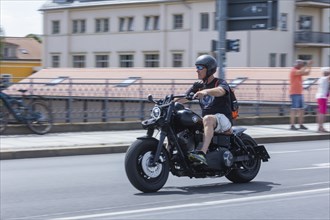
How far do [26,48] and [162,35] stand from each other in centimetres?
3888

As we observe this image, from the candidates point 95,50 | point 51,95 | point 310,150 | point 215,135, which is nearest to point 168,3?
point 95,50

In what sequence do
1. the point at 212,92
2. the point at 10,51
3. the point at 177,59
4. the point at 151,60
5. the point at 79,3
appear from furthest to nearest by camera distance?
1. the point at 10,51
2. the point at 79,3
3. the point at 151,60
4. the point at 177,59
5. the point at 212,92

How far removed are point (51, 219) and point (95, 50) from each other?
204ft

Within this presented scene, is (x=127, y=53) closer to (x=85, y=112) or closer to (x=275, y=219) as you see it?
(x=85, y=112)

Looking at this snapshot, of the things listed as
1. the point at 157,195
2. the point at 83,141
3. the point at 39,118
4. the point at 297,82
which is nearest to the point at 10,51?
the point at 297,82

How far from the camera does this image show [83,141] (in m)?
16.5

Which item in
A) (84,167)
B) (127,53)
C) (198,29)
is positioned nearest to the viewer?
(84,167)

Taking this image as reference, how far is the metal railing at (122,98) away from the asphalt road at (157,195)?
292 inches

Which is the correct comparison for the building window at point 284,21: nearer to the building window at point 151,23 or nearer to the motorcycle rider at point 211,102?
the building window at point 151,23

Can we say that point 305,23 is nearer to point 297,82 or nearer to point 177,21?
point 177,21

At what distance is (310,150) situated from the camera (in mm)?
16078

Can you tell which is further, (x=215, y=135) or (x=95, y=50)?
(x=95, y=50)

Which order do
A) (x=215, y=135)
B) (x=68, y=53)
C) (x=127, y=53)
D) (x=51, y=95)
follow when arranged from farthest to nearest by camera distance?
1. (x=68, y=53)
2. (x=127, y=53)
3. (x=51, y=95)
4. (x=215, y=135)

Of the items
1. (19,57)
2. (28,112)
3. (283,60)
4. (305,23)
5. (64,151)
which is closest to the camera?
(64,151)
